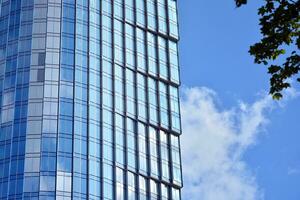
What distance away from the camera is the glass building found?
118 meters

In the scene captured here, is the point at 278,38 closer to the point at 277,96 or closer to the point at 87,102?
the point at 277,96

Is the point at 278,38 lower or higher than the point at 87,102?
lower

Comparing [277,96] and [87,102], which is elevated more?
[87,102]

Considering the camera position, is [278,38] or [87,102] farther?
[87,102]

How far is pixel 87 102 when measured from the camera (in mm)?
125125

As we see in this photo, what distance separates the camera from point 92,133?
123 metres

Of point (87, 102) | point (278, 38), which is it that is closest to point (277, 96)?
point (278, 38)

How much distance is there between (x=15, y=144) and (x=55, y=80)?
12677 mm

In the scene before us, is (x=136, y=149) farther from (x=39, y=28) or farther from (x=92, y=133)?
(x=39, y=28)

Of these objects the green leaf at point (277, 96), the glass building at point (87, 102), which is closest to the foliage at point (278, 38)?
the green leaf at point (277, 96)

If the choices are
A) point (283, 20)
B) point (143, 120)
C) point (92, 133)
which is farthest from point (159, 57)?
point (283, 20)

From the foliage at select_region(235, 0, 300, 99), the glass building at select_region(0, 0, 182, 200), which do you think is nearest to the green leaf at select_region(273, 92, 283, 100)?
the foliage at select_region(235, 0, 300, 99)

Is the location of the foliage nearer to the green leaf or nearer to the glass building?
the green leaf

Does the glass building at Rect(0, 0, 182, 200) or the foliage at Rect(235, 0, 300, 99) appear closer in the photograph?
the foliage at Rect(235, 0, 300, 99)
